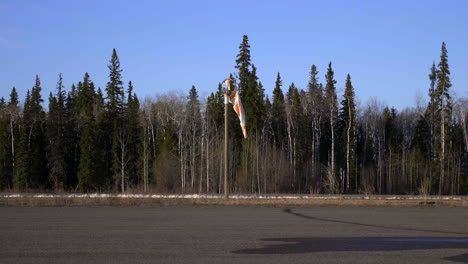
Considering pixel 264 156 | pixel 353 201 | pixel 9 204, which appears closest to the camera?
pixel 9 204

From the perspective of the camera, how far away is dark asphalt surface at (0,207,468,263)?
461 inches

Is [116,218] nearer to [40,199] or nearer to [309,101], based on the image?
[40,199]

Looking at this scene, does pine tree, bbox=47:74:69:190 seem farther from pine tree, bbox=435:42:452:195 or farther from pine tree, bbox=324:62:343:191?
pine tree, bbox=435:42:452:195

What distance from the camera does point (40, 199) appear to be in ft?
96.0

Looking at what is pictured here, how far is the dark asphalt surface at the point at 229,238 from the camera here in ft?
38.4

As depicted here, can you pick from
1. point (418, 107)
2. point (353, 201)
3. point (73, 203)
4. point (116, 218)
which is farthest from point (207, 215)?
point (418, 107)

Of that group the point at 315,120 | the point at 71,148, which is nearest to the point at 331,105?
the point at 315,120

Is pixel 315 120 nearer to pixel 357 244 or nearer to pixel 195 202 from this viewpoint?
pixel 195 202

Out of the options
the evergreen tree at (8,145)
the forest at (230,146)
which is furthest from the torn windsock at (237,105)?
the evergreen tree at (8,145)

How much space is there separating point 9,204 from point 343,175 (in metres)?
43.7

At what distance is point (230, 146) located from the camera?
6003cm

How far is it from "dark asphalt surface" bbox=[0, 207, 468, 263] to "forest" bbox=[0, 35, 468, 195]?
116 feet

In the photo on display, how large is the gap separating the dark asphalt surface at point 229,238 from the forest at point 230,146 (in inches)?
1392

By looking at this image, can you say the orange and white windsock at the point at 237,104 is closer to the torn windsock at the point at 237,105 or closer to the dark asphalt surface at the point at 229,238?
the torn windsock at the point at 237,105
